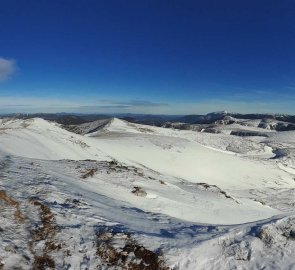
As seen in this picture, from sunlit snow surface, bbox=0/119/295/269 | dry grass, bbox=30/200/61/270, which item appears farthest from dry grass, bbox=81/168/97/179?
dry grass, bbox=30/200/61/270

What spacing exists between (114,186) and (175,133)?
10548 centimetres

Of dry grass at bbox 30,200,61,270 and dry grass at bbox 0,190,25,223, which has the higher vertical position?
dry grass at bbox 0,190,25,223

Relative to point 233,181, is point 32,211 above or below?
above

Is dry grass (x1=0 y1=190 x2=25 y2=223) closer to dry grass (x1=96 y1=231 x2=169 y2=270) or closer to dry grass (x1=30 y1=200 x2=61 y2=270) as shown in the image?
dry grass (x1=30 y1=200 x2=61 y2=270)

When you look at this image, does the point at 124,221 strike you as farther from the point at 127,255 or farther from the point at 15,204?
the point at 15,204

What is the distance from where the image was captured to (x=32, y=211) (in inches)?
524

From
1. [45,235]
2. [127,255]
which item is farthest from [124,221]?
[45,235]

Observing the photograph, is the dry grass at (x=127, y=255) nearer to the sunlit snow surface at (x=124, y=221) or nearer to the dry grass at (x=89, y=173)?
the sunlit snow surface at (x=124, y=221)

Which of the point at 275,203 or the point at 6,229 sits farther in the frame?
the point at 275,203

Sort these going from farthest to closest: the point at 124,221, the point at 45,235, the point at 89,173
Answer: the point at 89,173 → the point at 124,221 → the point at 45,235

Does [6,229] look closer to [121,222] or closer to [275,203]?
[121,222]

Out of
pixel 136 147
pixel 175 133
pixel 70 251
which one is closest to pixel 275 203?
pixel 136 147

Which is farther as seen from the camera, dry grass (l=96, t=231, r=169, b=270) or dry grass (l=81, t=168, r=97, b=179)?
dry grass (l=81, t=168, r=97, b=179)

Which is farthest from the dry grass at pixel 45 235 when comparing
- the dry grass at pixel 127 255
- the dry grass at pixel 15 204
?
the dry grass at pixel 127 255
